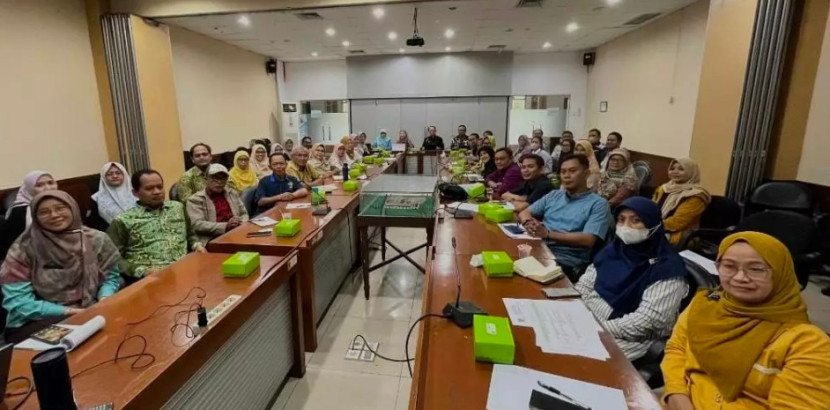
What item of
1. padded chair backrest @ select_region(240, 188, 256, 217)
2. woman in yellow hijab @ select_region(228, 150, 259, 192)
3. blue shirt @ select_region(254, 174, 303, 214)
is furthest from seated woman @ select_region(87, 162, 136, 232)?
woman in yellow hijab @ select_region(228, 150, 259, 192)

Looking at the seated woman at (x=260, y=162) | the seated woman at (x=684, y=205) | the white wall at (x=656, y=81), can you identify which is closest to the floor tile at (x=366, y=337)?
the seated woman at (x=684, y=205)

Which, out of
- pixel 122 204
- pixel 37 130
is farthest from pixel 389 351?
pixel 37 130

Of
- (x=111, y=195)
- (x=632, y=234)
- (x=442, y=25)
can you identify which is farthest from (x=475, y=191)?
(x=442, y=25)

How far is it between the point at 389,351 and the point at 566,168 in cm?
165

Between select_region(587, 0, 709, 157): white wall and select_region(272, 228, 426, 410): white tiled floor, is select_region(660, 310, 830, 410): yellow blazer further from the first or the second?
select_region(587, 0, 709, 157): white wall

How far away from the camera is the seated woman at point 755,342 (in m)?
0.96

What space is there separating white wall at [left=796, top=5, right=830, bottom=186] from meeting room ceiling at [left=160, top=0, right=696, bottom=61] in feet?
7.90

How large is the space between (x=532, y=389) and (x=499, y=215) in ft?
5.51

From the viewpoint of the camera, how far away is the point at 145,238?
2.24m

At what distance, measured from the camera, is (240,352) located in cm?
163

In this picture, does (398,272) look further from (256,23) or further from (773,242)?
(256,23)

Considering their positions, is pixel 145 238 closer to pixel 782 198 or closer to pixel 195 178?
pixel 195 178

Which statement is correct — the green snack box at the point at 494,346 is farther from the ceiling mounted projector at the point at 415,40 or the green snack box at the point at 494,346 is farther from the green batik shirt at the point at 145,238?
the ceiling mounted projector at the point at 415,40

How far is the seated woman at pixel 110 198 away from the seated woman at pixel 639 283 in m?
3.66
